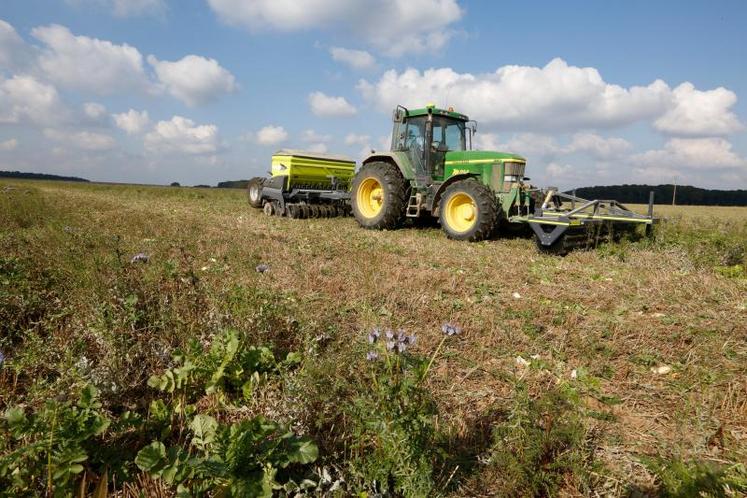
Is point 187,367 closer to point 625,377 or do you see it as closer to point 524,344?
point 524,344

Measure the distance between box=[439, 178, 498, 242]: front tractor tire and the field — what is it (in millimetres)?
2583

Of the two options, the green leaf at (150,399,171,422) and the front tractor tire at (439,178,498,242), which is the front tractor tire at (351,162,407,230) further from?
the green leaf at (150,399,171,422)

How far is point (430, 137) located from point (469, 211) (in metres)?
1.93

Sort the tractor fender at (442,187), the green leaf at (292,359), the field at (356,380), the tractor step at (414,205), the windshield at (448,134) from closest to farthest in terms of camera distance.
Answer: the field at (356,380) → the green leaf at (292,359) → the tractor fender at (442,187) → the tractor step at (414,205) → the windshield at (448,134)

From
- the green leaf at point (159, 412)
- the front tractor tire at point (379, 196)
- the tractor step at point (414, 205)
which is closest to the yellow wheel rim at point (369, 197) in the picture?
the front tractor tire at point (379, 196)

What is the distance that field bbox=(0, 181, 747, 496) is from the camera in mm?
1804

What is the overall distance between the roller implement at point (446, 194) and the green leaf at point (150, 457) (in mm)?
6125

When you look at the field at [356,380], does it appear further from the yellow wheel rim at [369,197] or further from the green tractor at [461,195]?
the yellow wheel rim at [369,197]

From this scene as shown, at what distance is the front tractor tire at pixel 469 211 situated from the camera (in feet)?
24.9

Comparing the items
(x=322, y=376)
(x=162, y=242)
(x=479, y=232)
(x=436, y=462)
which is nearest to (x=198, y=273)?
(x=162, y=242)

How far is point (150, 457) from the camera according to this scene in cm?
174

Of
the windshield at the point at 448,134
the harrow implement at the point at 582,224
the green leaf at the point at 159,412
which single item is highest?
the windshield at the point at 448,134

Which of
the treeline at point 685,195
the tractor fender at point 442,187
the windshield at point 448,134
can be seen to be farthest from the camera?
the treeline at point 685,195

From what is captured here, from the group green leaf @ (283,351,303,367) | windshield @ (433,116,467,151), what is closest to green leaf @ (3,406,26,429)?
green leaf @ (283,351,303,367)
